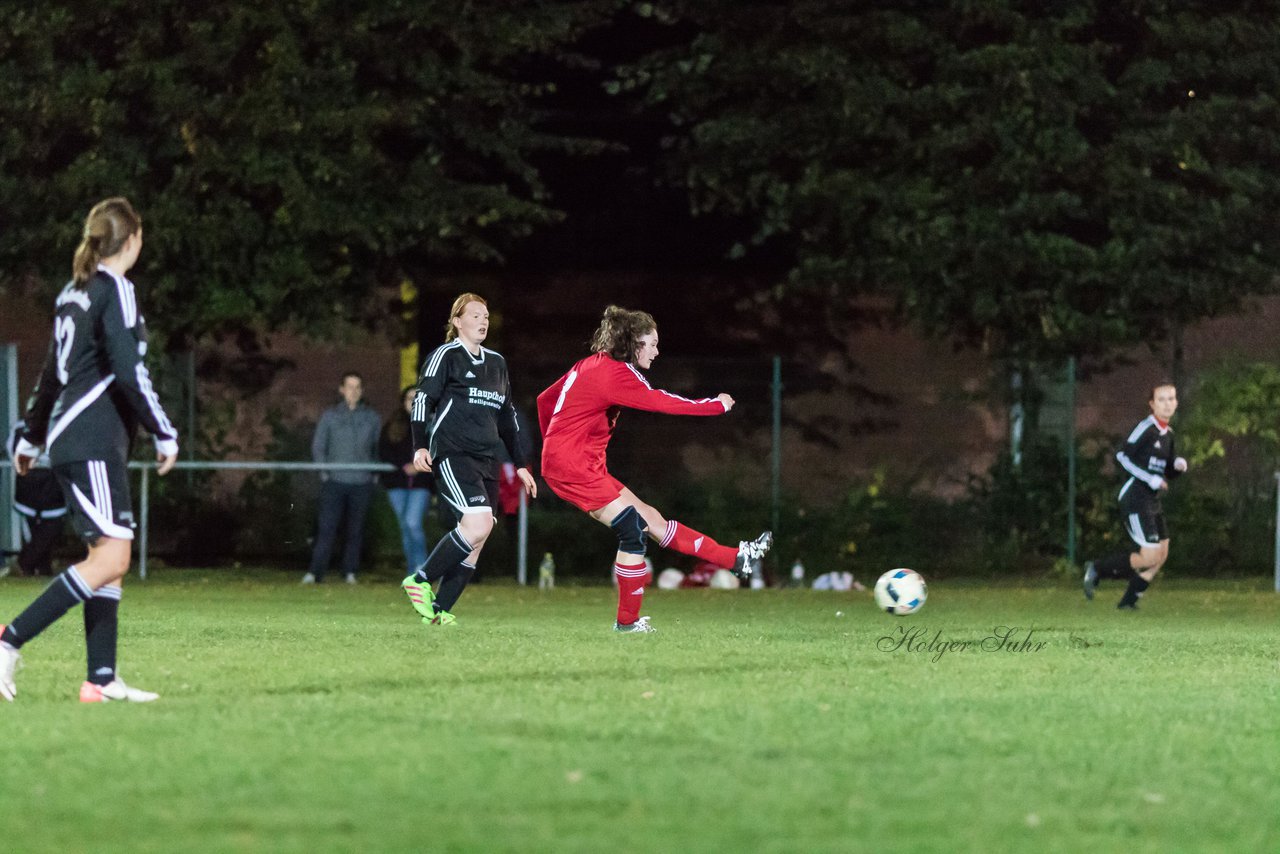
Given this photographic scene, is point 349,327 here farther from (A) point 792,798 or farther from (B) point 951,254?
(A) point 792,798

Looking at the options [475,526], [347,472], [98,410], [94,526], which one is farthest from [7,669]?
[347,472]

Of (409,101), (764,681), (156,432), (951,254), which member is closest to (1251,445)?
(951,254)

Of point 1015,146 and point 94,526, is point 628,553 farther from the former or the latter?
point 1015,146

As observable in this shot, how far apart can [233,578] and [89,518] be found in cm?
1263

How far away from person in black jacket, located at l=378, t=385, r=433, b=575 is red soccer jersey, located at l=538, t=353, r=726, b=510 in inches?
264

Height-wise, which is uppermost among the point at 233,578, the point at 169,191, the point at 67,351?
the point at 169,191

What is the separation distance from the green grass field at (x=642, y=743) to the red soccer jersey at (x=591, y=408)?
106 cm

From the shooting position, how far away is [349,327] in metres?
23.7

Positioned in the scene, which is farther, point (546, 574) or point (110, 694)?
point (546, 574)

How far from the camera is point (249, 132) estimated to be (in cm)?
2047

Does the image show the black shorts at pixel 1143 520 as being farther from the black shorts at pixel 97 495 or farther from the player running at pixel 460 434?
the black shorts at pixel 97 495

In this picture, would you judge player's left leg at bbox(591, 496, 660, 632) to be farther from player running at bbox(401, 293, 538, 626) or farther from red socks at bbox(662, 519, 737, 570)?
player running at bbox(401, 293, 538, 626)

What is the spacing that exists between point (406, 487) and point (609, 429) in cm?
723
